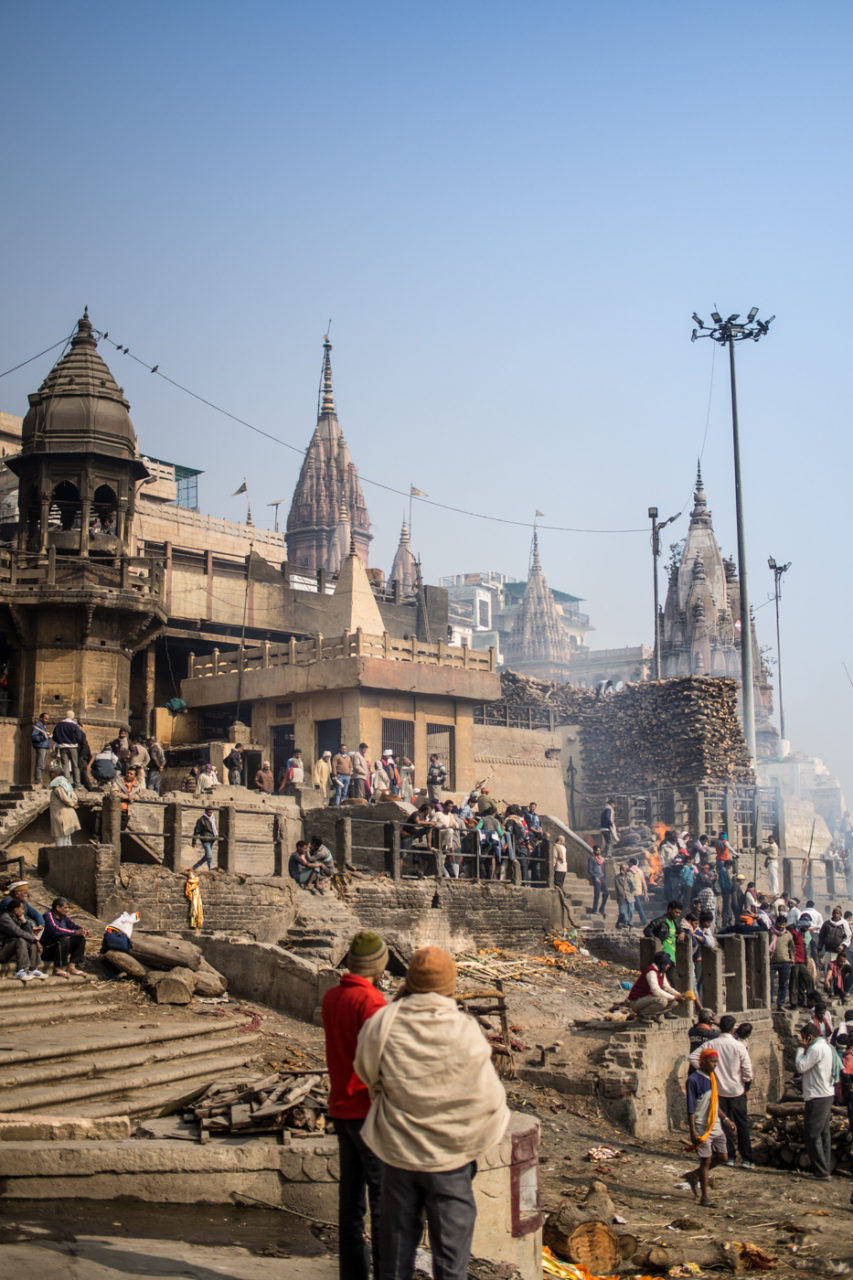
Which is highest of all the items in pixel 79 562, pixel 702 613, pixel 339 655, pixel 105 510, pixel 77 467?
pixel 702 613

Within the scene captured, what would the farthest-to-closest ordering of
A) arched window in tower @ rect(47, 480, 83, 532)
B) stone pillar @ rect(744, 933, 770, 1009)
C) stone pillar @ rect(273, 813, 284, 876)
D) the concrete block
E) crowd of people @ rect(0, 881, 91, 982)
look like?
arched window in tower @ rect(47, 480, 83, 532)
stone pillar @ rect(273, 813, 284, 876)
stone pillar @ rect(744, 933, 770, 1009)
crowd of people @ rect(0, 881, 91, 982)
the concrete block

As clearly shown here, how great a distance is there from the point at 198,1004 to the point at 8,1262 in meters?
7.88

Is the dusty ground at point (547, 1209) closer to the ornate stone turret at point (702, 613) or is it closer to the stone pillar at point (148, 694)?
the stone pillar at point (148, 694)

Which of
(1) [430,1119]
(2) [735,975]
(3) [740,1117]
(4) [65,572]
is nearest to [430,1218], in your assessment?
(1) [430,1119]

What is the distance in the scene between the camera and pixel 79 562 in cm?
2931

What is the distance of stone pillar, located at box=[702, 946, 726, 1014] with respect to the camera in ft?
58.1

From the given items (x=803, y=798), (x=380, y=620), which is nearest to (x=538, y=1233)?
(x=380, y=620)

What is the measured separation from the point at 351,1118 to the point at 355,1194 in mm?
394

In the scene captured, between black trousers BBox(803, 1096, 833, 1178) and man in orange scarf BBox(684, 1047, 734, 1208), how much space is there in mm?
1666

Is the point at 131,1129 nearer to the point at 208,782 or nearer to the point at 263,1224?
the point at 263,1224

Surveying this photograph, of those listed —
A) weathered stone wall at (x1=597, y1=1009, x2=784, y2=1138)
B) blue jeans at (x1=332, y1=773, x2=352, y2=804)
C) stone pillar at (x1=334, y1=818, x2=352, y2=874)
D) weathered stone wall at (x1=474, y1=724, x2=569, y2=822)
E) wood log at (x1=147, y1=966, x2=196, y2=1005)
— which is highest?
weathered stone wall at (x1=474, y1=724, x2=569, y2=822)

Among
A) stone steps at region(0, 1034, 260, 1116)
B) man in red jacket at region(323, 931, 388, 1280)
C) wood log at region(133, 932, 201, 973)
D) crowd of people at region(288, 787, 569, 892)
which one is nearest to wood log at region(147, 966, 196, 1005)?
wood log at region(133, 932, 201, 973)

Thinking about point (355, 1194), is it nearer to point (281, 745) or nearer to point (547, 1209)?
point (547, 1209)

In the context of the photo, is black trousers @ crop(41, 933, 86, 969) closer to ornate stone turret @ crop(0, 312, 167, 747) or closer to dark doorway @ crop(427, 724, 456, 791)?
ornate stone turret @ crop(0, 312, 167, 747)
